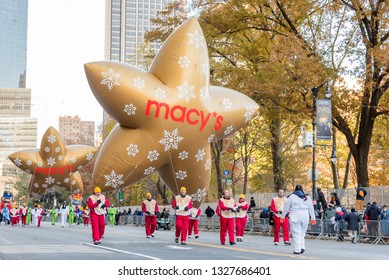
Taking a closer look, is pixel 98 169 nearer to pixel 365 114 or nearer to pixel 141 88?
pixel 141 88

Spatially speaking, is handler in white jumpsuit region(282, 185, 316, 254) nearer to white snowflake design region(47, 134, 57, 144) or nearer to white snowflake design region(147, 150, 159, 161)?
white snowflake design region(147, 150, 159, 161)

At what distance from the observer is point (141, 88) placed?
65.1ft

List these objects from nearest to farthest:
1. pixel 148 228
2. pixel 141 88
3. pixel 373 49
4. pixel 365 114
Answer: pixel 141 88, pixel 148 228, pixel 373 49, pixel 365 114

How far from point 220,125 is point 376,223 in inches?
348

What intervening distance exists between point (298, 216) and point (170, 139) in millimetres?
4924

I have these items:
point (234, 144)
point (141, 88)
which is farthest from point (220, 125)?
point (234, 144)

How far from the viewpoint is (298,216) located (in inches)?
677

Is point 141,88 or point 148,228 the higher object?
point 141,88

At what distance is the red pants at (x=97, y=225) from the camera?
2051cm

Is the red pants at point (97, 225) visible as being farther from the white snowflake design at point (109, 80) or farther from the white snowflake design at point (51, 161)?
the white snowflake design at point (51, 161)

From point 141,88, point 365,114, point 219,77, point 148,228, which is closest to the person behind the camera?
point 141,88

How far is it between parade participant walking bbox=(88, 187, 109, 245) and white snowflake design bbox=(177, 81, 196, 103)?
149 inches

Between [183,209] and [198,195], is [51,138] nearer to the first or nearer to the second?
[198,195]

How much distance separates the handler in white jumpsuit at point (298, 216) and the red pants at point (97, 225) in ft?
20.2
